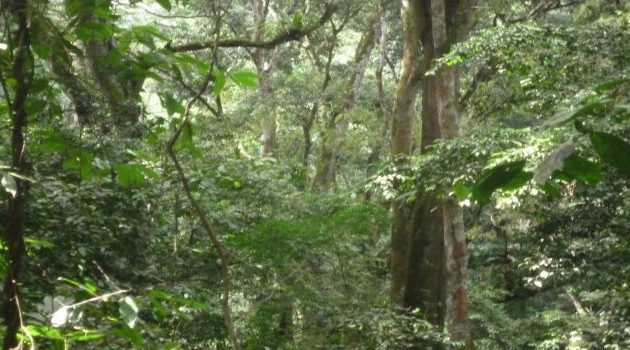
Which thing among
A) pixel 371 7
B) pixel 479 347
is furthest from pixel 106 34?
pixel 371 7

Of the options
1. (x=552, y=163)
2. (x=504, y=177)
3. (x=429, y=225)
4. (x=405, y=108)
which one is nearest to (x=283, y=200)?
(x=429, y=225)

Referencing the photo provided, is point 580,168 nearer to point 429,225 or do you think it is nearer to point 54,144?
point 54,144

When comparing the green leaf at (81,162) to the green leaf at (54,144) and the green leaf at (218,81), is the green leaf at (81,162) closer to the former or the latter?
the green leaf at (54,144)

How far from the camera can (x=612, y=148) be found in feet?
2.04

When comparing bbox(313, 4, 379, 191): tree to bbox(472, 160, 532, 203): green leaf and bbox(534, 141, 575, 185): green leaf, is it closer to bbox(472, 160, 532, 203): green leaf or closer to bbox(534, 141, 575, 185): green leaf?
bbox(472, 160, 532, 203): green leaf

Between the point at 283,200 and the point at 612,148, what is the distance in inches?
228

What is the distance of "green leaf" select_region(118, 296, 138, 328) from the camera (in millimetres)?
1132

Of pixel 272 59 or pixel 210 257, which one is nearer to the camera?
pixel 210 257

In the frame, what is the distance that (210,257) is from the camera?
4.99m

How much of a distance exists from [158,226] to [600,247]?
585 centimetres

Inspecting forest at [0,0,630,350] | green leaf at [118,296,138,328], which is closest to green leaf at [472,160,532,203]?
forest at [0,0,630,350]

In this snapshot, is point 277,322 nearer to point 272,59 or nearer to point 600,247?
point 600,247

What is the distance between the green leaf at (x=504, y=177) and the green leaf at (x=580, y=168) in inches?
1.8

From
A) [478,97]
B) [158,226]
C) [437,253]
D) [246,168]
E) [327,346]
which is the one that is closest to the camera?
[158,226]
